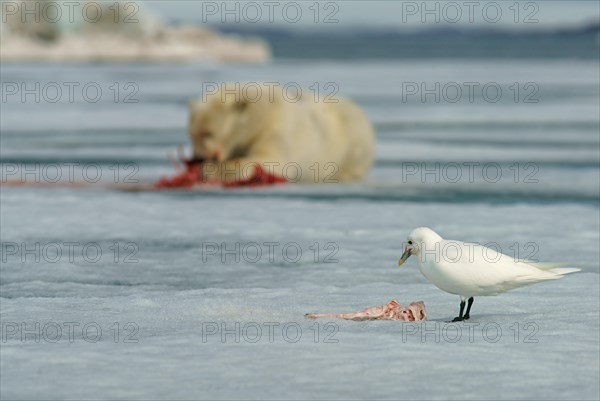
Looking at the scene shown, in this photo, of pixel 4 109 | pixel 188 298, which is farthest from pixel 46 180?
pixel 4 109

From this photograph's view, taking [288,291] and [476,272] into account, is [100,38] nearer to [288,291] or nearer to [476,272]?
[288,291]

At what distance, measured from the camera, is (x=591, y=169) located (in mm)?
15078

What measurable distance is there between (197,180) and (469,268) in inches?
297

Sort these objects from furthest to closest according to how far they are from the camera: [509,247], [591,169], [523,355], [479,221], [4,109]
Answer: [4,109] < [591,169] < [479,221] < [509,247] < [523,355]

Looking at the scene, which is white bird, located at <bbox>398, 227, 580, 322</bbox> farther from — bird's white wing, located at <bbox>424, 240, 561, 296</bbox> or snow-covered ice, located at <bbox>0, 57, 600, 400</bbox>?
snow-covered ice, located at <bbox>0, 57, 600, 400</bbox>

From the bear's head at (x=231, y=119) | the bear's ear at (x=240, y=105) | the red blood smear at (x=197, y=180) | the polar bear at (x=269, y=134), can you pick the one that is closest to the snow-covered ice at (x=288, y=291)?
the red blood smear at (x=197, y=180)

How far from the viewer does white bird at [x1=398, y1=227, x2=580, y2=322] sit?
6.14 m

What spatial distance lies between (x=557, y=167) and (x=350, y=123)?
251 centimetres

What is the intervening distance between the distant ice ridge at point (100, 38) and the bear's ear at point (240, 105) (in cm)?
7839

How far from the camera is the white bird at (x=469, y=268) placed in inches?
242

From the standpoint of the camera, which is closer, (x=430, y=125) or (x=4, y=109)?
(x=430, y=125)

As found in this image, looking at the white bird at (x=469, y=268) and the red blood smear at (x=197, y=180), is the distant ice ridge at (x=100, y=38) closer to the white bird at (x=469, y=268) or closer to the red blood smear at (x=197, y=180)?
the red blood smear at (x=197, y=180)

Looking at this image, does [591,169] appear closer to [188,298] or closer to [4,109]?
[188,298]

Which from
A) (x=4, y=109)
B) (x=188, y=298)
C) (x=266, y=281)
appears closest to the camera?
(x=188, y=298)
